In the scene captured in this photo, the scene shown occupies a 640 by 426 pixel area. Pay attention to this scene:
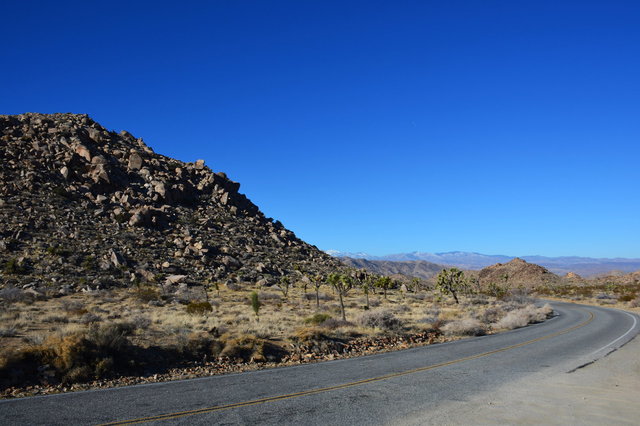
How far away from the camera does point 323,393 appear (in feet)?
34.4

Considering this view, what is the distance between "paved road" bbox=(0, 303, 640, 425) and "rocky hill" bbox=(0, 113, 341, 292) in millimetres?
33606

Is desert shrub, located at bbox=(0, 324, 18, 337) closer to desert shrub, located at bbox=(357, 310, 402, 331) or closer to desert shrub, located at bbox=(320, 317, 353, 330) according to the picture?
desert shrub, located at bbox=(320, 317, 353, 330)

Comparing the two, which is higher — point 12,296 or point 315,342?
point 12,296

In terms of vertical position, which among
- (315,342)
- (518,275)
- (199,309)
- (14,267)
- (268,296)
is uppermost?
(14,267)

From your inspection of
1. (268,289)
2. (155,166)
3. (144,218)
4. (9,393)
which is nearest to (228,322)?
(9,393)

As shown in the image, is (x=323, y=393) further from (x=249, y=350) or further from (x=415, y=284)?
(x=415, y=284)

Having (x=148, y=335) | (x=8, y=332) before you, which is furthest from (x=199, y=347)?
(x=8, y=332)

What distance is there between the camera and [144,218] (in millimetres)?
59469

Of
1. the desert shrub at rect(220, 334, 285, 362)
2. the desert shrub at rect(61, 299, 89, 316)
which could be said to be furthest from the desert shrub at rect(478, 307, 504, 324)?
the desert shrub at rect(61, 299, 89, 316)

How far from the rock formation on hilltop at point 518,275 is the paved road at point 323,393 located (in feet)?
340

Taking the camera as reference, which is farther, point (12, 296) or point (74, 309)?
point (12, 296)

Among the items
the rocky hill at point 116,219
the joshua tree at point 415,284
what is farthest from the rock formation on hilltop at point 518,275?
the rocky hill at point 116,219

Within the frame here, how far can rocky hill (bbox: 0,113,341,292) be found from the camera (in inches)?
1816

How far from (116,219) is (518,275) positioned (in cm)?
10957
